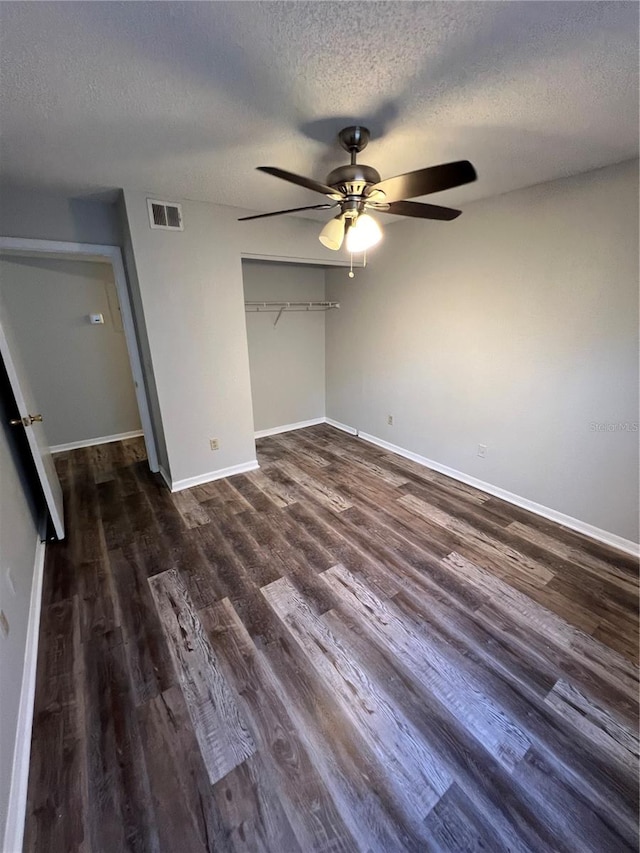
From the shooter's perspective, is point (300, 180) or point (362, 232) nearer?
point (300, 180)

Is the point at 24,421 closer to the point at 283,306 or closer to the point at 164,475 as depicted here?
the point at 164,475

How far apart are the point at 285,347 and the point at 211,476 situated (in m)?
1.97

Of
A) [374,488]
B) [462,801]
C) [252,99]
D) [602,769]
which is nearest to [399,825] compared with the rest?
[462,801]

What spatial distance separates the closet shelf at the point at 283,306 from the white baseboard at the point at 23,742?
3.22 meters

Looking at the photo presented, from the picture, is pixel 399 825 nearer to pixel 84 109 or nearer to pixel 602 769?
pixel 602 769

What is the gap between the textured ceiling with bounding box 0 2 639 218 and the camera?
40.9 inches

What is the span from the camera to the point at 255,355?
13.9ft

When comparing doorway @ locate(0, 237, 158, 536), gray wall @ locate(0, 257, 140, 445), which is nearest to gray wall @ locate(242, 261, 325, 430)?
doorway @ locate(0, 237, 158, 536)

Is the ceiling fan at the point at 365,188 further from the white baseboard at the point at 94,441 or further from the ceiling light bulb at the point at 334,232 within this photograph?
the white baseboard at the point at 94,441

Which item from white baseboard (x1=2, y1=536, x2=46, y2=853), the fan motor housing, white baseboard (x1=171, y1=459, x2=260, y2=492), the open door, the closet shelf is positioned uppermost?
the fan motor housing

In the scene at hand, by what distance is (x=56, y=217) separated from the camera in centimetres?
254

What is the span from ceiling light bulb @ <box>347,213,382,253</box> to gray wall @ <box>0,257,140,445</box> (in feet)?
11.3

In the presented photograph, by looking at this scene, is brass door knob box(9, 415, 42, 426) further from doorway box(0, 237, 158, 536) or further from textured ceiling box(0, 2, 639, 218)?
textured ceiling box(0, 2, 639, 218)

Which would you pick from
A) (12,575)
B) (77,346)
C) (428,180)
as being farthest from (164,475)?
(428,180)
